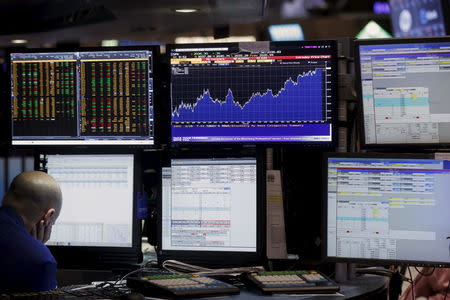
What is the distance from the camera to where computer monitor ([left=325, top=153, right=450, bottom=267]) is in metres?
2.42

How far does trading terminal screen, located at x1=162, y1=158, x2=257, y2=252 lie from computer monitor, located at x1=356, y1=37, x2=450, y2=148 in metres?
0.48

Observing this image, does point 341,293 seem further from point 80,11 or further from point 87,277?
point 80,11

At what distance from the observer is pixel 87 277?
272 centimetres

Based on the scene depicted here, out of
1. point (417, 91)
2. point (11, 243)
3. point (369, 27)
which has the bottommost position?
point (11, 243)

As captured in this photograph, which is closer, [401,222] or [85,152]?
[401,222]

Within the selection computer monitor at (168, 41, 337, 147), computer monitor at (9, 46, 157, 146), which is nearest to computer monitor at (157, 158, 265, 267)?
computer monitor at (168, 41, 337, 147)

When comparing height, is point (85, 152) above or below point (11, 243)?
above

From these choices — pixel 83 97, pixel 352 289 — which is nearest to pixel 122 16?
pixel 83 97

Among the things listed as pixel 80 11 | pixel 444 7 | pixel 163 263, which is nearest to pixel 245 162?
pixel 163 263

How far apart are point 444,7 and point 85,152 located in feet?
10.3

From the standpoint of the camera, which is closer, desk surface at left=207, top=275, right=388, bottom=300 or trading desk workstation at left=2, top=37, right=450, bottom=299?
desk surface at left=207, top=275, right=388, bottom=300

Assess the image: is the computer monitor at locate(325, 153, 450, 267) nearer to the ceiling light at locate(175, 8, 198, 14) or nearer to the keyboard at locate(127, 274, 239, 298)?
the keyboard at locate(127, 274, 239, 298)

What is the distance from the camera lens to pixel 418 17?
17.8 feet

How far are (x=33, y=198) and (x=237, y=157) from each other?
749 mm
